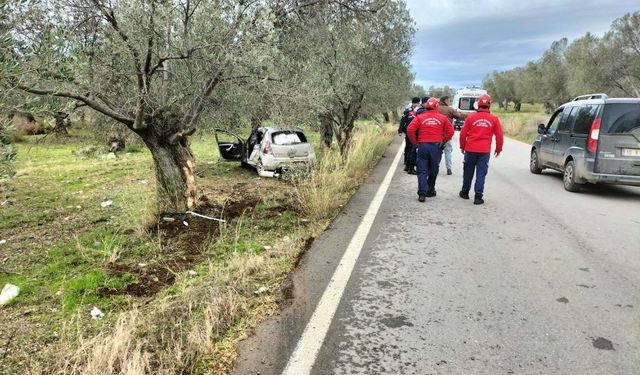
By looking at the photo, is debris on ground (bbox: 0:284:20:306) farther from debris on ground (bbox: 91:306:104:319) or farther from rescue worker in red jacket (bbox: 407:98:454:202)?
rescue worker in red jacket (bbox: 407:98:454:202)

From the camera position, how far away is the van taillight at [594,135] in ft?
29.2

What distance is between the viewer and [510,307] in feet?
13.5

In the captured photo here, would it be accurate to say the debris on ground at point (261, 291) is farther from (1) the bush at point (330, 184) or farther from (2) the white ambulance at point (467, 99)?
(2) the white ambulance at point (467, 99)

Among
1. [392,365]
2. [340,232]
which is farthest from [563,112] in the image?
[392,365]

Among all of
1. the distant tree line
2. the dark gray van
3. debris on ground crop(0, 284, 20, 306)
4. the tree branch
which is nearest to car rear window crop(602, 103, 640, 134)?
A: the dark gray van

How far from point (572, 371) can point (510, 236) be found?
A: 3.44 m

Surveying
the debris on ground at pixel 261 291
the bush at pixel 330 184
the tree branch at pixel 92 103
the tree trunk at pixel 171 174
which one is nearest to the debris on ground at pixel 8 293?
the tree branch at pixel 92 103

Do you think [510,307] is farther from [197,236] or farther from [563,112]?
[563,112]

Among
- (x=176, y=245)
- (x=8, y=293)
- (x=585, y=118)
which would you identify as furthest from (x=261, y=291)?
(x=585, y=118)

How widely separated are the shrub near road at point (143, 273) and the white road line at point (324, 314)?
0.45m

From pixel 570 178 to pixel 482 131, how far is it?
2.60m

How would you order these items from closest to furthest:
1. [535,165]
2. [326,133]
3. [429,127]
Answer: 1. [429,127]
2. [535,165]
3. [326,133]

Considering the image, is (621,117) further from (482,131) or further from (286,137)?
(286,137)

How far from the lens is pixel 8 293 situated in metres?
4.79
